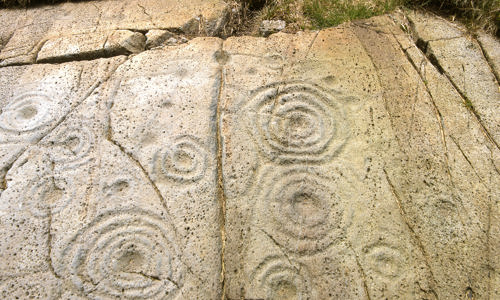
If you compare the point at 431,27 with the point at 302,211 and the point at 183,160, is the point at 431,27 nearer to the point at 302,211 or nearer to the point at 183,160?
the point at 302,211

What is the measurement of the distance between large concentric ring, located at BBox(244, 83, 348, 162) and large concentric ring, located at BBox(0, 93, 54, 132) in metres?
1.14

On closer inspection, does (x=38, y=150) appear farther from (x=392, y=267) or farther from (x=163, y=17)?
(x=392, y=267)

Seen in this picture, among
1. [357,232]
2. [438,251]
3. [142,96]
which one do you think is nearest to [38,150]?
[142,96]

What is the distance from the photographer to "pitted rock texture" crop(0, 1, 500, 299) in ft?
4.99

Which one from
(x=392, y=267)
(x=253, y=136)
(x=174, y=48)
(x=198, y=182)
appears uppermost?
(x=174, y=48)

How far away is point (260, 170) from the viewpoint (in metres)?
1.74

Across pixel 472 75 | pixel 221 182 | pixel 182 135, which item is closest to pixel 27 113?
pixel 182 135

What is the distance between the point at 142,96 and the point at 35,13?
5.24 ft

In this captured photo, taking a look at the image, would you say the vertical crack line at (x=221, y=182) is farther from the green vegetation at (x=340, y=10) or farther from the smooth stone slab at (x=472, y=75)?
the smooth stone slab at (x=472, y=75)

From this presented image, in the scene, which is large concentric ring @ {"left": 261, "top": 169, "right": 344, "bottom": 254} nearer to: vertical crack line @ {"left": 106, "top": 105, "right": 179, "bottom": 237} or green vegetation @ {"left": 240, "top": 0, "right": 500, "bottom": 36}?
vertical crack line @ {"left": 106, "top": 105, "right": 179, "bottom": 237}

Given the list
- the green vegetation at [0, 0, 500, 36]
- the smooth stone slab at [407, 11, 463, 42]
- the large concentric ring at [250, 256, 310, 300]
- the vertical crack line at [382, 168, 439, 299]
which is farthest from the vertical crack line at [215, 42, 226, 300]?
the smooth stone slab at [407, 11, 463, 42]

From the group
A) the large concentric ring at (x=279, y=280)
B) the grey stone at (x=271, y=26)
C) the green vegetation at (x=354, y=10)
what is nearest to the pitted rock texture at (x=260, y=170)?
the large concentric ring at (x=279, y=280)

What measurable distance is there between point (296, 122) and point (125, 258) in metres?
1.04

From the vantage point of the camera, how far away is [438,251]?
1.55 metres
